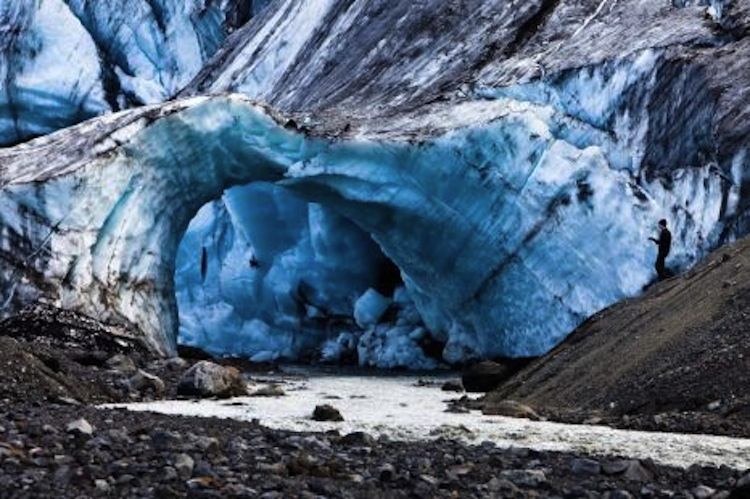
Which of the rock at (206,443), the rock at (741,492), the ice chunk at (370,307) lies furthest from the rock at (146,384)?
the ice chunk at (370,307)

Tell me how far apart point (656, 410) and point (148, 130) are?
27.6 ft

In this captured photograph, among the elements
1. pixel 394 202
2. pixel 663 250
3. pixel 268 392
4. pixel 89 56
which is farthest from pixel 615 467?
pixel 89 56

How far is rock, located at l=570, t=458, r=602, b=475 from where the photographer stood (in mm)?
5747

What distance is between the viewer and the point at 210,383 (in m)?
10.6

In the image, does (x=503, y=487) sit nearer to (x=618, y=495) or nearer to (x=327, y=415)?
(x=618, y=495)

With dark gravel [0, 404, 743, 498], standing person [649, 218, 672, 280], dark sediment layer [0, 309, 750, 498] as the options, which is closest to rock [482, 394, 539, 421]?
dark sediment layer [0, 309, 750, 498]

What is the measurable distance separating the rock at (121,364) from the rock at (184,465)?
620 cm

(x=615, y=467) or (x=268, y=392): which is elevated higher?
(x=268, y=392)

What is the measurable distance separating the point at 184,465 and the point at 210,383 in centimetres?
575

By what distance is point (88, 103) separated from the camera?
26.3m

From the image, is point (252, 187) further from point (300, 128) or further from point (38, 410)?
point (38, 410)

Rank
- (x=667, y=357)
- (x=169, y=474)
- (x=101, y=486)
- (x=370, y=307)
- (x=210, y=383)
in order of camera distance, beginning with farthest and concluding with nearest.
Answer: (x=370, y=307), (x=210, y=383), (x=667, y=357), (x=169, y=474), (x=101, y=486)

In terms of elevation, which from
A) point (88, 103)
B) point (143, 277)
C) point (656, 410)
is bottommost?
point (656, 410)

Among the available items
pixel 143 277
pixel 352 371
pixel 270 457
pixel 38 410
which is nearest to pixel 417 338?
pixel 352 371
